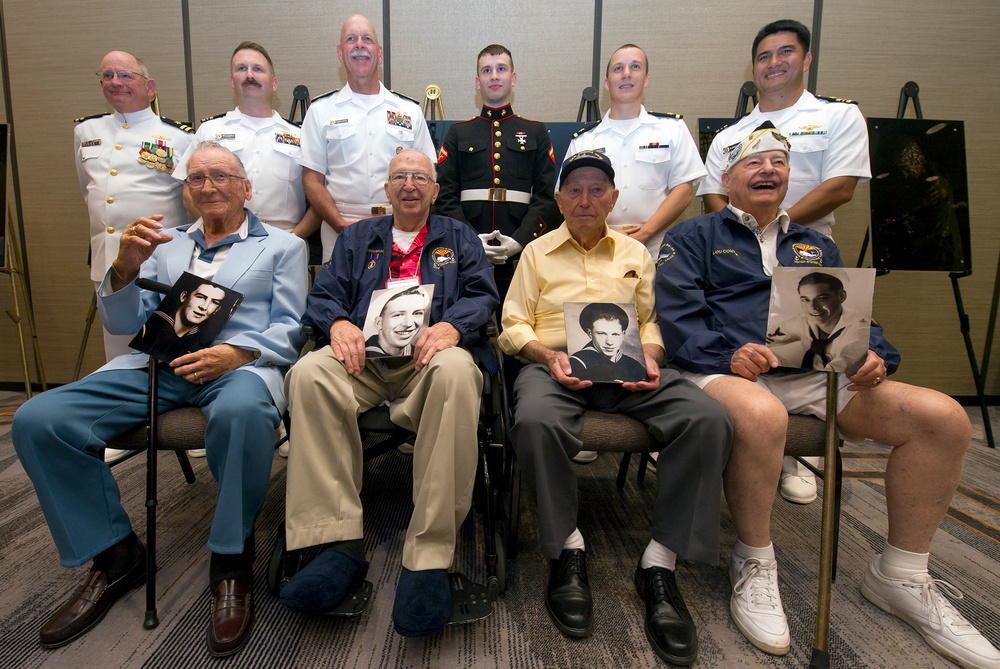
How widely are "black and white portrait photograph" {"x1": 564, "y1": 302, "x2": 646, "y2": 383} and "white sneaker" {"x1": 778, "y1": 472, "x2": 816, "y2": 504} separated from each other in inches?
48.8

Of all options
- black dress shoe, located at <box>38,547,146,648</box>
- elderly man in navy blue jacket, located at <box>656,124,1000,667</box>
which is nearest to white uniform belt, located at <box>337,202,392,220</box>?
elderly man in navy blue jacket, located at <box>656,124,1000,667</box>

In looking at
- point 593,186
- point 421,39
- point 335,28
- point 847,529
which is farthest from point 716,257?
point 335,28

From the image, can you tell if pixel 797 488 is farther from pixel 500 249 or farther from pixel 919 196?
pixel 919 196

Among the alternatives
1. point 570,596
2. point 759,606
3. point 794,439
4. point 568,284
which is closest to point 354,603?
point 570,596

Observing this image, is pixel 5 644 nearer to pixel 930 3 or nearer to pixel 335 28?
pixel 335 28

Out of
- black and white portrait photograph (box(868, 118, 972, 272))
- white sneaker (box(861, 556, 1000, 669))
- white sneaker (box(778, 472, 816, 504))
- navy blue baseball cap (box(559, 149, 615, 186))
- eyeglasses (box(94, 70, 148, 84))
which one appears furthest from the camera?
black and white portrait photograph (box(868, 118, 972, 272))

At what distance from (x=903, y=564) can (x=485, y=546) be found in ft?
4.18

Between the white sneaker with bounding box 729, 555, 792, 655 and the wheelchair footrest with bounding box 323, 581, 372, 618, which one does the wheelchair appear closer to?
the wheelchair footrest with bounding box 323, 581, 372, 618

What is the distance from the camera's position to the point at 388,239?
1.94 meters

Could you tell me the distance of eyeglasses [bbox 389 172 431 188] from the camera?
1.90m

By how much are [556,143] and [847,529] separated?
104 inches

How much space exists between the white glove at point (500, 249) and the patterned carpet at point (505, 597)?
1140 millimetres

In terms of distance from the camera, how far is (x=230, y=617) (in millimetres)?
1317

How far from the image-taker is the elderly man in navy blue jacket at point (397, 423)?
51.3 inches
